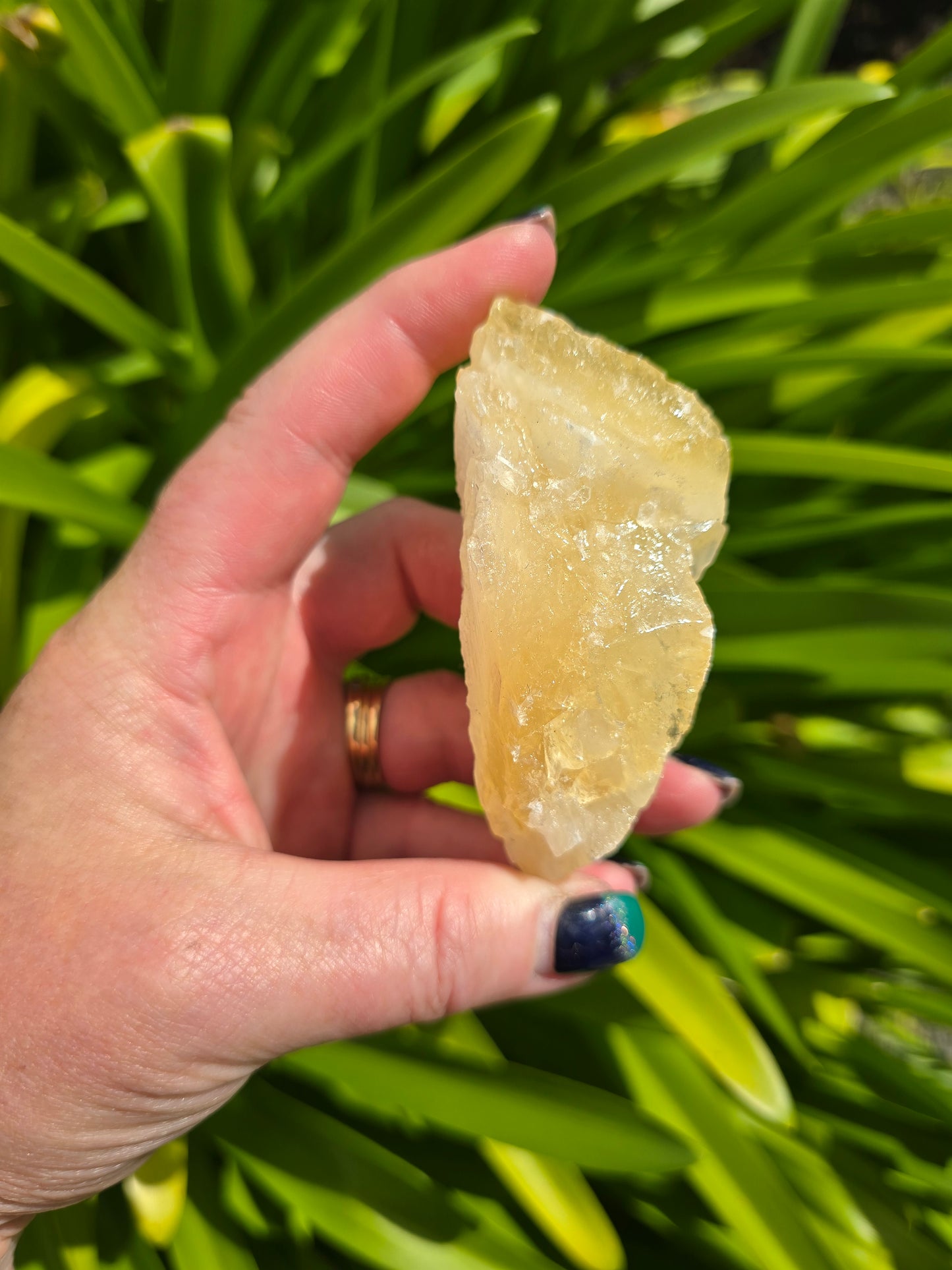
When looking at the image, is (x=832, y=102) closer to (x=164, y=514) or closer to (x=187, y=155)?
(x=187, y=155)

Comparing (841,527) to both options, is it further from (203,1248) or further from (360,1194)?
(203,1248)

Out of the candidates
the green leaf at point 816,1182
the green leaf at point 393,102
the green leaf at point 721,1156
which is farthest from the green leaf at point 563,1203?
the green leaf at point 393,102

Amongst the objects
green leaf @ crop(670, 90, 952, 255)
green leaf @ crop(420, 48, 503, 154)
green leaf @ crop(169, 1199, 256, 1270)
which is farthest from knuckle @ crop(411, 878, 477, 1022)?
green leaf @ crop(420, 48, 503, 154)

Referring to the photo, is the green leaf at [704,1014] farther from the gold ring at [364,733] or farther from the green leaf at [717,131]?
the green leaf at [717,131]

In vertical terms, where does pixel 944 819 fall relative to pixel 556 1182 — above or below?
above

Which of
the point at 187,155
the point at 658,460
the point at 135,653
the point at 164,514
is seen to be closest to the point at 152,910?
the point at 135,653

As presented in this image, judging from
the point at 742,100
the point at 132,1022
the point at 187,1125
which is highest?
the point at 742,100
